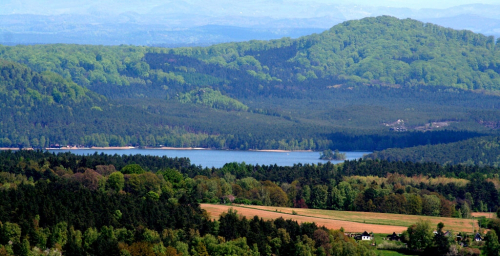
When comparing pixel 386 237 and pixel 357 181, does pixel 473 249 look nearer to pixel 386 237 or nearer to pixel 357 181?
pixel 386 237

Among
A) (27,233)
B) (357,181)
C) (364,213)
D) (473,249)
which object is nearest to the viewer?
(27,233)

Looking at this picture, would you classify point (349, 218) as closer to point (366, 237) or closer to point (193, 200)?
point (366, 237)

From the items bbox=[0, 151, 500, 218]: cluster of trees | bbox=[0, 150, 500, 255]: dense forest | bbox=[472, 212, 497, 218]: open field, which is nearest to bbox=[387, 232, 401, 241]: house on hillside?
bbox=[0, 150, 500, 255]: dense forest

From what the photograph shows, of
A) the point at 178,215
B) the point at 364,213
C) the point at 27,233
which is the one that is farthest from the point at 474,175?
the point at 27,233

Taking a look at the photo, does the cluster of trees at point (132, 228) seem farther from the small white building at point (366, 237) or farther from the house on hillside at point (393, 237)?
the house on hillside at point (393, 237)

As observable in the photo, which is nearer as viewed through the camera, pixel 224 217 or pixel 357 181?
pixel 224 217

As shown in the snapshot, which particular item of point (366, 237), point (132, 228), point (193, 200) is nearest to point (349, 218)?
point (366, 237)

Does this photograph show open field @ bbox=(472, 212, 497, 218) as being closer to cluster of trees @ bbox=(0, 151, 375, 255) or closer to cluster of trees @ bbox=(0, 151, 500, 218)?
cluster of trees @ bbox=(0, 151, 500, 218)
